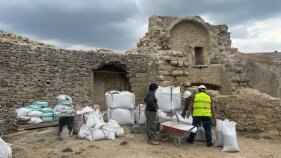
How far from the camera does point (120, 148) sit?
5.92m

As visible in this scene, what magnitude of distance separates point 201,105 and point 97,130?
2305 mm

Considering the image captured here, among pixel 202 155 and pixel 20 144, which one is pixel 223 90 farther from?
pixel 20 144

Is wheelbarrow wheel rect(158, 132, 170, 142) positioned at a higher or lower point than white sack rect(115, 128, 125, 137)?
lower

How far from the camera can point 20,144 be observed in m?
6.25

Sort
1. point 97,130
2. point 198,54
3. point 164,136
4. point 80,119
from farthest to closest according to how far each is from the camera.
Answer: point 198,54
point 80,119
point 164,136
point 97,130

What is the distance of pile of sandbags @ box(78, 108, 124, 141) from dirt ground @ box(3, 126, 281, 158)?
0.42 ft

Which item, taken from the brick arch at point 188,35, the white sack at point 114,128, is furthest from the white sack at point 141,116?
the brick arch at point 188,35

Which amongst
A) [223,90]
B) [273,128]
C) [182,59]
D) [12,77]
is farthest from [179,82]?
[12,77]

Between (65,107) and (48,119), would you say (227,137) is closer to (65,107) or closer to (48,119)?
(65,107)

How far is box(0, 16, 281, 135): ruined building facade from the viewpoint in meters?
8.77

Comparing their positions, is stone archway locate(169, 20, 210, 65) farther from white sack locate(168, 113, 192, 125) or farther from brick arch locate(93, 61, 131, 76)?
white sack locate(168, 113, 192, 125)

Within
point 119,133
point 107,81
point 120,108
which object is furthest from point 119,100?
point 107,81

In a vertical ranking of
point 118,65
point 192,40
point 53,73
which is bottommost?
point 53,73

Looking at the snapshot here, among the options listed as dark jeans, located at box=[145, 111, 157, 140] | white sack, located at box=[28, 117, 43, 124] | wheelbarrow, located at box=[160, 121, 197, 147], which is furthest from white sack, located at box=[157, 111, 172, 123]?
white sack, located at box=[28, 117, 43, 124]
